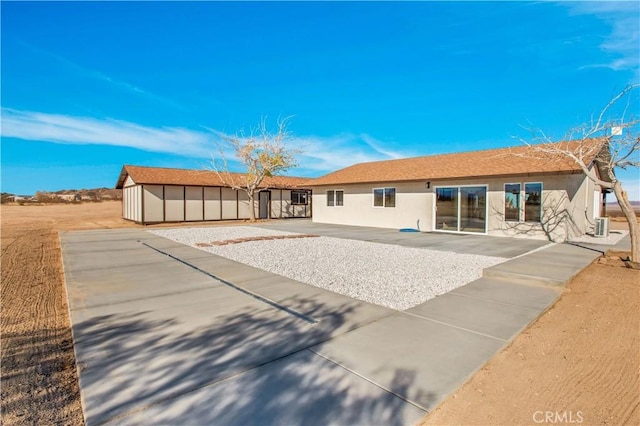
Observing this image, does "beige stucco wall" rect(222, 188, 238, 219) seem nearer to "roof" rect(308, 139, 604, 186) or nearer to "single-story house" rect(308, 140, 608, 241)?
"roof" rect(308, 139, 604, 186)

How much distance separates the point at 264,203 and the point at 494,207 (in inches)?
697

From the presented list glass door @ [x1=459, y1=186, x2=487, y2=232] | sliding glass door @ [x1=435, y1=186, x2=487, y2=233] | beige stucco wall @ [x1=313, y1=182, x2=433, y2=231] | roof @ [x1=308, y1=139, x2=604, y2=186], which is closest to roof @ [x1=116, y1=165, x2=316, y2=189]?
beige stucco wall @ [x1=313, y1=182, x2=433, y2=231]

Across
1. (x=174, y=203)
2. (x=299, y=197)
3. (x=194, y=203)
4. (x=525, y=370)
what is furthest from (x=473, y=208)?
(x=174, y=203)

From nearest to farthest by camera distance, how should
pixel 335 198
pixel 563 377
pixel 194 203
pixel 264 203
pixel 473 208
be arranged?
pixel 563 377
pixel 473 208
pixel 335 198
pixel 194 203
pixel 264 203

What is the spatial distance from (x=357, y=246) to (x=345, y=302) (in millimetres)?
5782

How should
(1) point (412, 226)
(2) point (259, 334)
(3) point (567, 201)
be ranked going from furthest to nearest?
(1) point (412, 226)
(3) point (567, 201)
(2) point (259, 334)

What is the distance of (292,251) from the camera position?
9367mm

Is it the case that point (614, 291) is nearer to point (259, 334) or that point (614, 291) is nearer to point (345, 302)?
point (345, 302)

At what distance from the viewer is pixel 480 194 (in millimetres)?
13039

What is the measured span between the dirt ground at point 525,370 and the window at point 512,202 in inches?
304

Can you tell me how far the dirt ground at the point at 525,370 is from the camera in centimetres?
224

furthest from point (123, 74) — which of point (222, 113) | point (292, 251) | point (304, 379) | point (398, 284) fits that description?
point (304, 379)

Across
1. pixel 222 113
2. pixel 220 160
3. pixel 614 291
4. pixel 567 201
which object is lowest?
pixel 614 291

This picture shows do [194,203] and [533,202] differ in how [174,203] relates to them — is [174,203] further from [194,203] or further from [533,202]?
[533,202]
